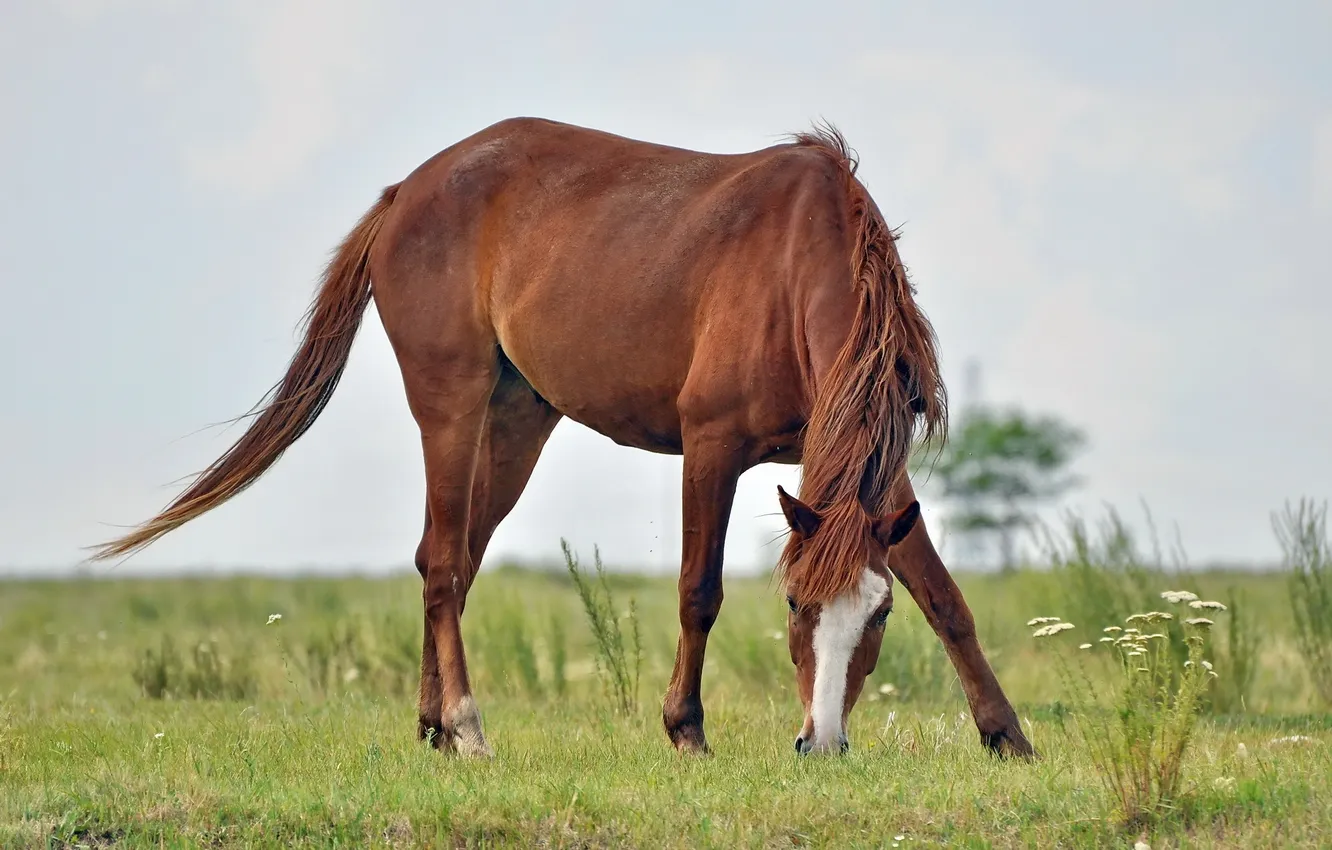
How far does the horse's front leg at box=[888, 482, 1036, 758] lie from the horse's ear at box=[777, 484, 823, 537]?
109 centimetres

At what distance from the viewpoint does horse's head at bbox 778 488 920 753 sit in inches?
201

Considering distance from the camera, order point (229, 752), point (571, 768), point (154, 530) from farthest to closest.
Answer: point (154, 530) → point (229, 752) → point (571, 768)

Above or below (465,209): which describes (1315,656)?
below

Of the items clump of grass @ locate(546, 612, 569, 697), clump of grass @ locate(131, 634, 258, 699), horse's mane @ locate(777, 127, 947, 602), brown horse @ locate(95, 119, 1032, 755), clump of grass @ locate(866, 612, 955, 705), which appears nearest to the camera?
horse's mane @ locate(777, 127, 947, 602)

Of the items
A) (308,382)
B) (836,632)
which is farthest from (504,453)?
(836,632)

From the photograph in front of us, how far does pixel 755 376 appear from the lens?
615 centimetres

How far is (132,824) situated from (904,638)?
6.24m

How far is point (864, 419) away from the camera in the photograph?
18.2 feet

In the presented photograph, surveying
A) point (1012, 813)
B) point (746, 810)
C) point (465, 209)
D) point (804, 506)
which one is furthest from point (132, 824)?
point (465, 209)

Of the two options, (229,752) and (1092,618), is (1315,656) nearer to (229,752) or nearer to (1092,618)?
(1092,618)

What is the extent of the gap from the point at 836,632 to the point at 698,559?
119 centimetres

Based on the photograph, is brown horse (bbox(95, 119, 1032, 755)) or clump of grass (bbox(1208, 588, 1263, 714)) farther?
clump of grass (bbox(1208, 588, 1263, 714))

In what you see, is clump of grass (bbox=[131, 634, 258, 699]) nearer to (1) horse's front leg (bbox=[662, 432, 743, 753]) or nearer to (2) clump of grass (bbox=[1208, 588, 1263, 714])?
(1) horse's front leg (bbox=[662, 432, 743, 753])

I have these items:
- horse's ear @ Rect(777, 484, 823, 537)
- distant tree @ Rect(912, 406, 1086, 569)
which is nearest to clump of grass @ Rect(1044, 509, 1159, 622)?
horse's ear @ Rect(777, 484, 823, 537)
